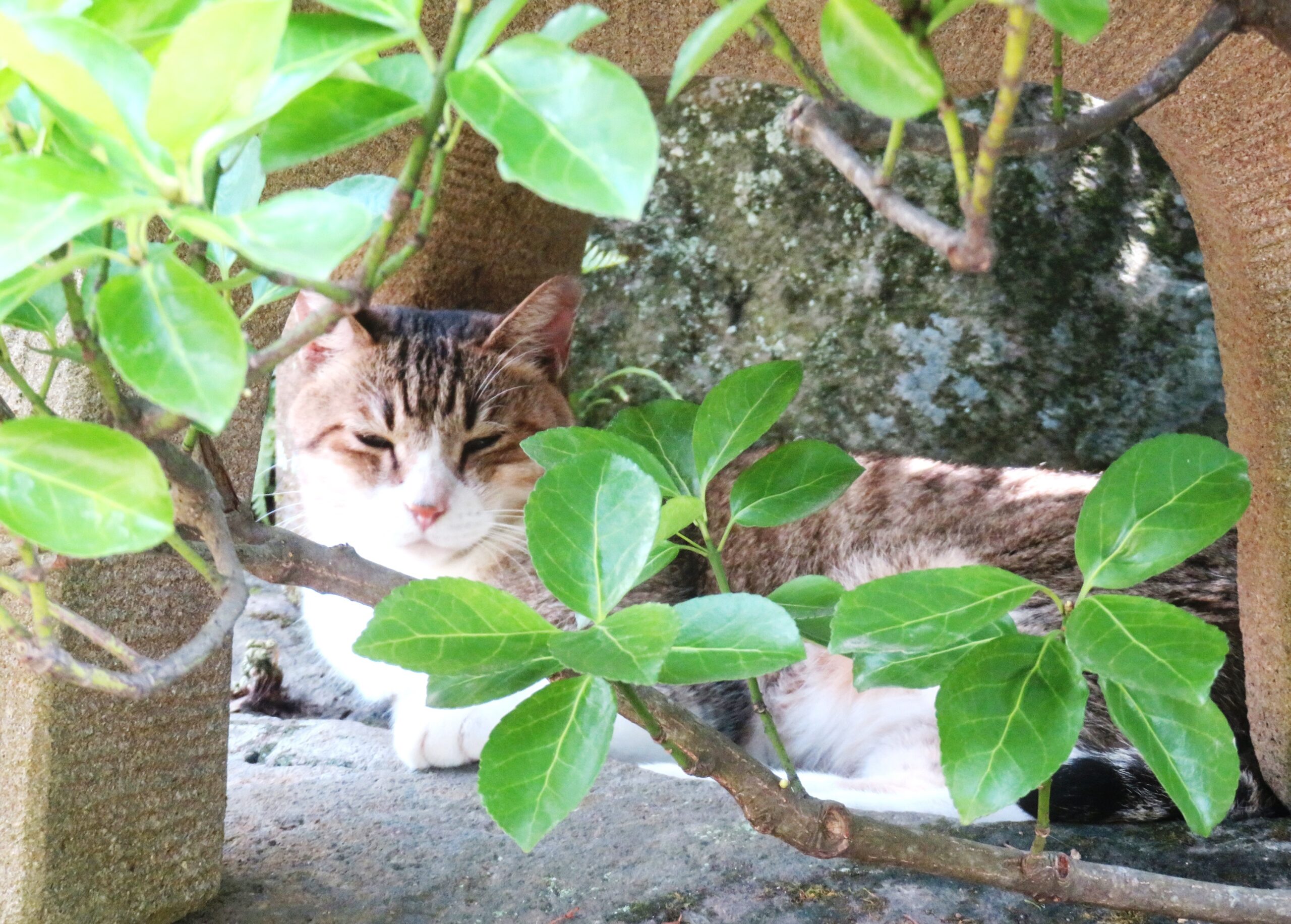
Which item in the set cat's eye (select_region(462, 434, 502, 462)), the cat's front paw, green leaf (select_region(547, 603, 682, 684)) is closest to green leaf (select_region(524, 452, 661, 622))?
Result: green leaf (select_region(547, 603, 682, 684))

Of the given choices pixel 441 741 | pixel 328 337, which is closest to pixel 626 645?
pixel 441 741

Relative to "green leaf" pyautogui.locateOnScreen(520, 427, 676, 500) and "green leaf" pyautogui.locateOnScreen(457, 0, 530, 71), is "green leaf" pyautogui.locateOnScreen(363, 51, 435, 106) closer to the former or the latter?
"green leaf" pyautogui.locateOnScreen(457, 0, 530, 71)

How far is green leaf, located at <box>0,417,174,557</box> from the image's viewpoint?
0.46 m

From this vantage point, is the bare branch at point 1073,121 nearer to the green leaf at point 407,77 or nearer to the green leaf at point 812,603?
the green leaf at point 407,77

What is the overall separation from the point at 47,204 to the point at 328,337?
1711mm

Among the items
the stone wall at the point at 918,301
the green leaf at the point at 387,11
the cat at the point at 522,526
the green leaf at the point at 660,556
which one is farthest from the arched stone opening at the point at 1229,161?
the stone wall at the point at 918,301

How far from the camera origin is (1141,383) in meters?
2.69

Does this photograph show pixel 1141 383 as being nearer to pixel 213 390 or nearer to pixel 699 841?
pixel 699 841

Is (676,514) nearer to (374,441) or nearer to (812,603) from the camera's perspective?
(812,603)

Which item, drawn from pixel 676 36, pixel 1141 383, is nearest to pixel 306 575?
pixel 676 36

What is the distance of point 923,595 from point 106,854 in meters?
0.86

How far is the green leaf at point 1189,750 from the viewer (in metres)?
0.70

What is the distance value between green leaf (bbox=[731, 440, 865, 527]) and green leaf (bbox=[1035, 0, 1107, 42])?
1.42ft

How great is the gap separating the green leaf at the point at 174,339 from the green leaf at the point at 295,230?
0.04 m
